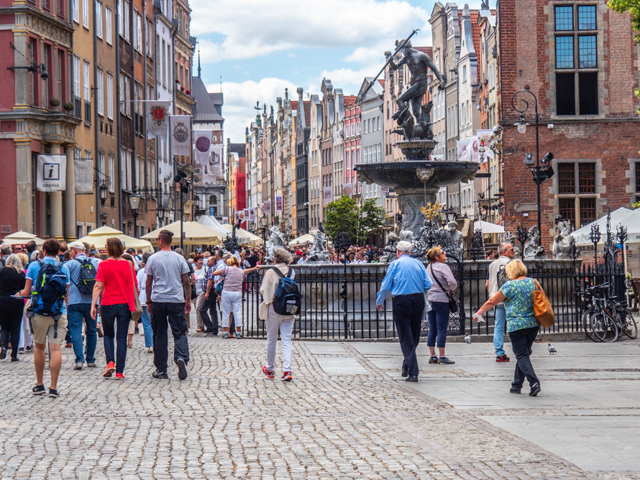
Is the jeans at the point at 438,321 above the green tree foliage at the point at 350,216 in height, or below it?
below

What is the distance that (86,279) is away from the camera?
15977 mm

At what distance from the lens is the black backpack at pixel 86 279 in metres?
16.0

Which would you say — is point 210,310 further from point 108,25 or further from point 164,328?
point 108,25

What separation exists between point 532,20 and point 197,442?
33.0 meters

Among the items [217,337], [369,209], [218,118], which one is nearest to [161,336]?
[217,337]

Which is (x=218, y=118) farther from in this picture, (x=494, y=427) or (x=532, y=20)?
(x=494, y=427)

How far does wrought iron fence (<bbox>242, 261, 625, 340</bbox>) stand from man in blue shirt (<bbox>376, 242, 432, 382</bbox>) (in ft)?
20.5

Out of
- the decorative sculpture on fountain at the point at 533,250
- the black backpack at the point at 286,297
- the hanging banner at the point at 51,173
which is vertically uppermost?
the hanging banner at the point at 51,173

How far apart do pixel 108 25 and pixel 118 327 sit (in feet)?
111

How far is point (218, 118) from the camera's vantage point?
13625 centimetres

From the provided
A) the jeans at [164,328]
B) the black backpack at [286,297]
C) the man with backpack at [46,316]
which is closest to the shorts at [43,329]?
the man with backpack at [46,316]

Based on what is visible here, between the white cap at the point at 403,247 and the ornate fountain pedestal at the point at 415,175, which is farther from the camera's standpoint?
the ornate fountain pedestal at the point at 415,175

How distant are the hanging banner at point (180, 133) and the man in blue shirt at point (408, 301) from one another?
3176 cm

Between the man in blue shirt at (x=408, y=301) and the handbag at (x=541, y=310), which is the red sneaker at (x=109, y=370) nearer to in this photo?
the man in blue shirt at (x=408, y=301)
